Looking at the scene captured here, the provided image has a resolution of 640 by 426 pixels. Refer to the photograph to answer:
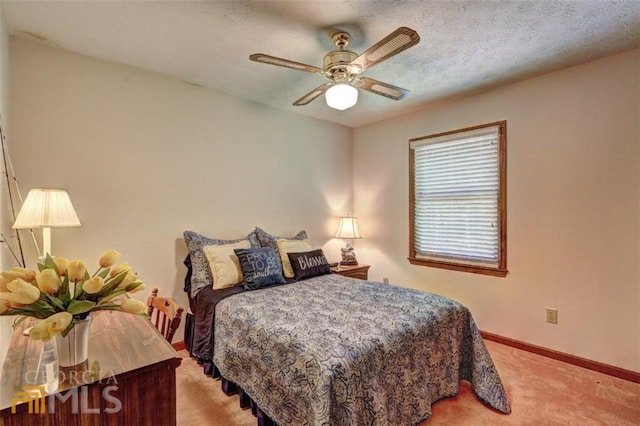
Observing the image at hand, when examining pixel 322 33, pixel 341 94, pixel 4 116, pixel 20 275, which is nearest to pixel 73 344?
pixel 20 275

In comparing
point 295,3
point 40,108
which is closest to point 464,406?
point 295,3

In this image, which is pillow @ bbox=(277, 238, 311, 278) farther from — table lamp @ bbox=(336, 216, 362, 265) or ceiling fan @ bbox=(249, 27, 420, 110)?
ceiling fan @ bbox=(249, 27, 420, 110)

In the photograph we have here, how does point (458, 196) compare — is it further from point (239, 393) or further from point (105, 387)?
point (105, 387)

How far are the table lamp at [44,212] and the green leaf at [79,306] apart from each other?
3.33ft

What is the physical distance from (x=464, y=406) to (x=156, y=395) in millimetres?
1898

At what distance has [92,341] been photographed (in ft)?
4.20

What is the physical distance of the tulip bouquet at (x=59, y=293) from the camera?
2.97 feet

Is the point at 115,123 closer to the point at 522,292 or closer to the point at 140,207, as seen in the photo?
the point at 140,207

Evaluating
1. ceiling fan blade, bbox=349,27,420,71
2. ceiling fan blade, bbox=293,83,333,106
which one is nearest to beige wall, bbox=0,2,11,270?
ceiling fan blade, bbox=293,83,333,106

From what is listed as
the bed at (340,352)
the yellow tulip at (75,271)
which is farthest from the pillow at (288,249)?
the yellow tulip at (75,271)

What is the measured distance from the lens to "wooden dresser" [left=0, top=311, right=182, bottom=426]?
0.92 metres

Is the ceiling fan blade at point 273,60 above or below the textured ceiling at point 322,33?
below

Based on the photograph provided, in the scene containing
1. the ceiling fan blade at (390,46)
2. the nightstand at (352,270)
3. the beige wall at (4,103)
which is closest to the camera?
the ceiling fan blade at (390,46)

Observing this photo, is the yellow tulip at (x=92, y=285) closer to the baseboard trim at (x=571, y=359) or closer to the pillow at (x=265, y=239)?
the pillow at (x=265, y=239)
